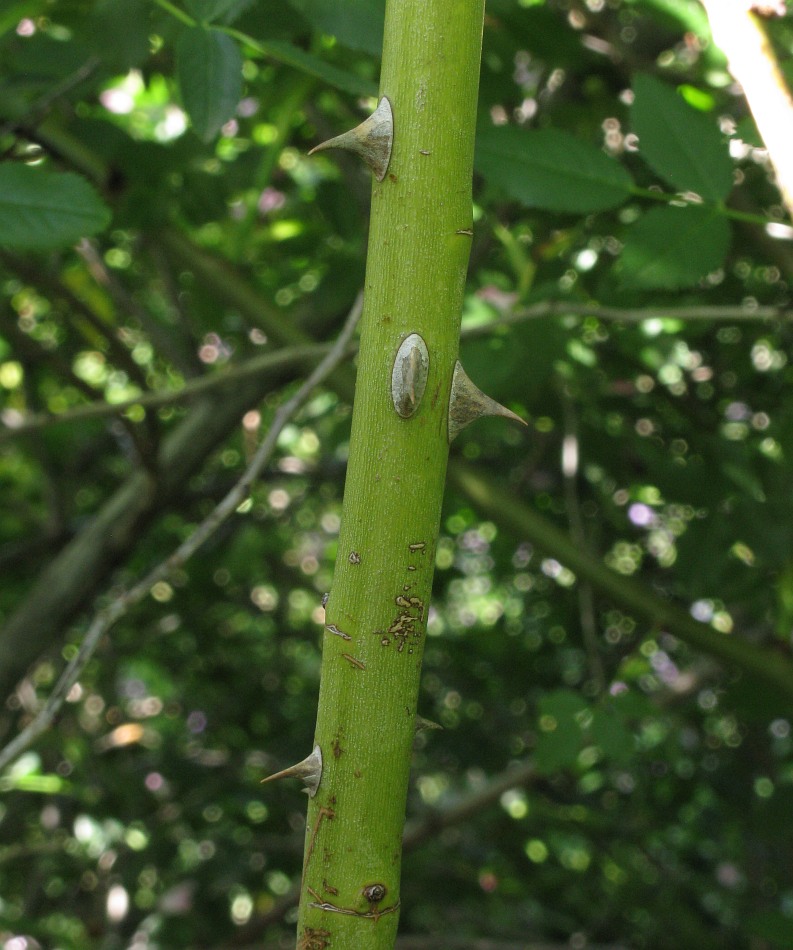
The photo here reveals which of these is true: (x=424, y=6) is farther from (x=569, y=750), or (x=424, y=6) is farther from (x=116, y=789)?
(x=116, y=789)

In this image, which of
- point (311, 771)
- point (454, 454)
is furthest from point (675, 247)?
point (311, 771)

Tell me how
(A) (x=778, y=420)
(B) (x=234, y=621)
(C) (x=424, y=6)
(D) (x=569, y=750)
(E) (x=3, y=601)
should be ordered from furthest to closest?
(B) (x=234, y=621)
(E) (x=3, y=601)
(A) (x=778, y=420)
(D) (x=569, y=750)
(C) (x=424, y=6)

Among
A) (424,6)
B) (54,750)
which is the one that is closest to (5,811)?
(54,750)

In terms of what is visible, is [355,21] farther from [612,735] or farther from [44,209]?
[612,735]

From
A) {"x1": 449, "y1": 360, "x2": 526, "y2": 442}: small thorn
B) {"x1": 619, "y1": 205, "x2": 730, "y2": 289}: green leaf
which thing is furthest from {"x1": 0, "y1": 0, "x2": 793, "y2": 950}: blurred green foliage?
{"x1": 449, "y1": 360, "x2": 526, "y2": 442}: small thorn

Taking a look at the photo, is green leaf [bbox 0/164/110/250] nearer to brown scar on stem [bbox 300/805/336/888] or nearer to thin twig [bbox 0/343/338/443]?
thin twig [bbox 0/343/338/443]
